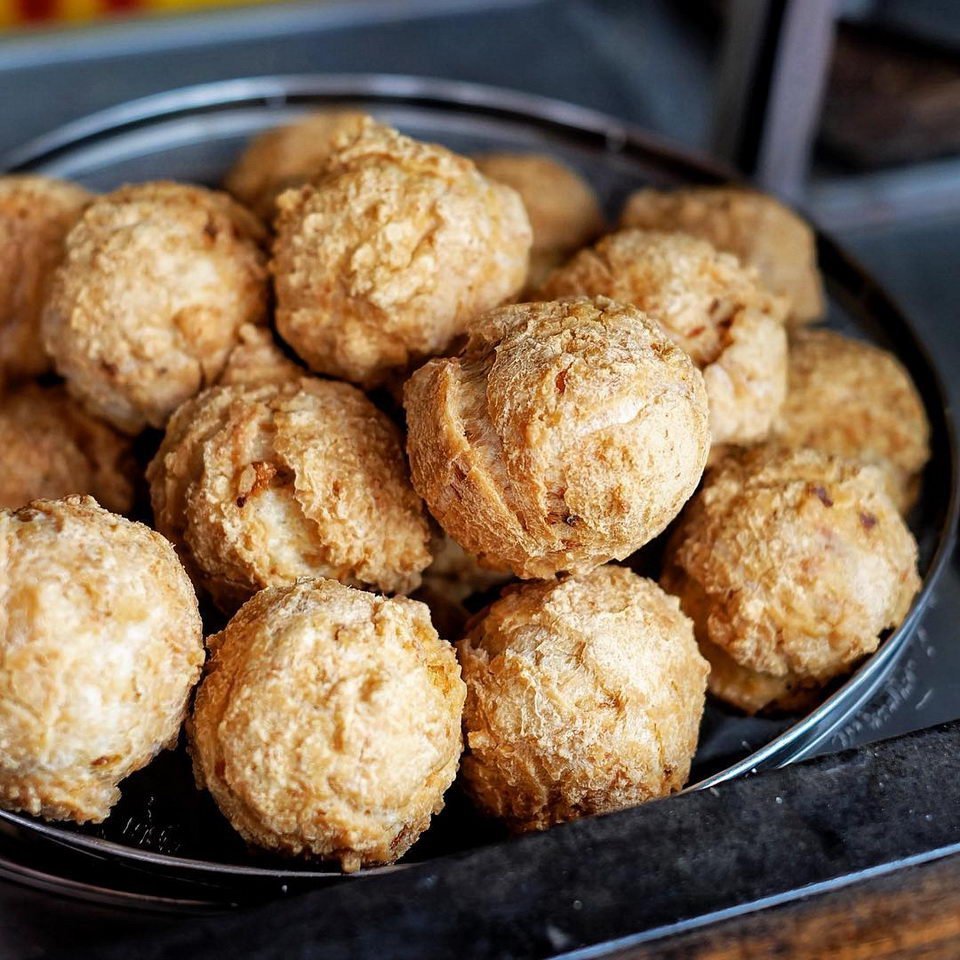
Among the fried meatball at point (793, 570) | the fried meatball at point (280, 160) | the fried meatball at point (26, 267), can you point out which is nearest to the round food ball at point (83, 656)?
the fried meatball at point (26, 267)

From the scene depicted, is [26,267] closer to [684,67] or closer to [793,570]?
[793,570]

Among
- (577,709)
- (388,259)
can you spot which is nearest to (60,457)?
(388,259)

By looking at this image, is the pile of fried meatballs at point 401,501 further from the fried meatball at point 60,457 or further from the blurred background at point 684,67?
the blurred background at point 684,67

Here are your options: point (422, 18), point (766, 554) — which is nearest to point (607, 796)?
point (766, 554)

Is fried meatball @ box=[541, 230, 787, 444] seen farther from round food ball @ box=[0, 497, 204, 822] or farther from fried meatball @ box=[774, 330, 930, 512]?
round food ball @ box=[0, 497, 204, 822]

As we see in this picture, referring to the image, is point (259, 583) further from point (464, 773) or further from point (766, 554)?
point (766, 554)
